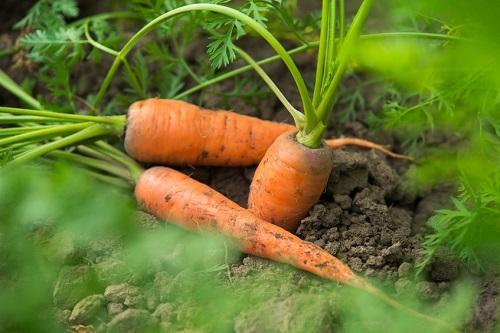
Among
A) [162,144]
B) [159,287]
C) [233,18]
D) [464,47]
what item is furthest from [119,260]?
[464,47]

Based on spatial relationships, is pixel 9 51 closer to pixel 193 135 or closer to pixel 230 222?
pixel 193 135

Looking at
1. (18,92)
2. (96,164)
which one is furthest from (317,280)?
(18,92)

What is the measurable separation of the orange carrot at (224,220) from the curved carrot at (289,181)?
0.05 metres

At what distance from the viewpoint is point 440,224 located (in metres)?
1.72

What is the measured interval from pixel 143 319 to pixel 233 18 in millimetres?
826

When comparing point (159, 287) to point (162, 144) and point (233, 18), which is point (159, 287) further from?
point (233, 18)

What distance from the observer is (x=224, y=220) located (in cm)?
198

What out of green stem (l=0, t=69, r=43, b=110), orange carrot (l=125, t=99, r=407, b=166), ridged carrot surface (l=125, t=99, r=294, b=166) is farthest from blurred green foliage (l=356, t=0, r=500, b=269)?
green stem (l=0, t=69, r=43, b=110)

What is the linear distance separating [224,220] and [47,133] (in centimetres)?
60

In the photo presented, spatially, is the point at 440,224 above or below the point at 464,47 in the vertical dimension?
below

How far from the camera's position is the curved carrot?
1.87 metres

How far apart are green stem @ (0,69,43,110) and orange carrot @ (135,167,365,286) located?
49 cm

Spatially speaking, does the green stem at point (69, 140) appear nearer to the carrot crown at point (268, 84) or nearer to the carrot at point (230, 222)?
the carrot crown at point (268, 84)

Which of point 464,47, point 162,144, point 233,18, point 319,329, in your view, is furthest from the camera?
point 162,144
